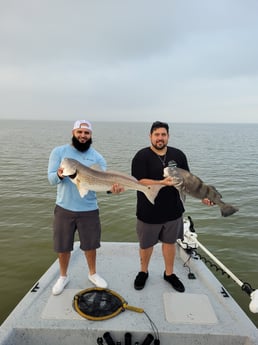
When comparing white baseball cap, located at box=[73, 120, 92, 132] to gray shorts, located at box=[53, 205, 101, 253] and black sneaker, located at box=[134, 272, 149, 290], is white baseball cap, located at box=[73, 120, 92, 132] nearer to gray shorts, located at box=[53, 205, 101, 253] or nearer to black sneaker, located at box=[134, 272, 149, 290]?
gray shorts, located at box=[53, 205, 101, 253]

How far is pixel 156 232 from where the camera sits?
488 centimetres

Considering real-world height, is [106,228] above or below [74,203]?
below

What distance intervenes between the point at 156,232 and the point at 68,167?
1.86 metres

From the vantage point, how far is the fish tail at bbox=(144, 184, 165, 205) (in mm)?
4429

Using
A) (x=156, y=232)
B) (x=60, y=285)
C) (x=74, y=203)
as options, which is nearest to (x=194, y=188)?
(x=156, y=232)

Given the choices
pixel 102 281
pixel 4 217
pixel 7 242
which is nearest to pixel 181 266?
pixel 102 281

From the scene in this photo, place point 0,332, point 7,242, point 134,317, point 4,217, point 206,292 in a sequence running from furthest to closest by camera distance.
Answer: point 4,217 → point 7,242 → point 206,292 → point 134,317 → point 0,332

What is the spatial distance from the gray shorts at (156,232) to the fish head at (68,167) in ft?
4.91

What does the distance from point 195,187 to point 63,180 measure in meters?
2.06

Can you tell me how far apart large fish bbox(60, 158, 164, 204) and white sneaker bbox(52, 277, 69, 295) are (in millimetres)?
1585

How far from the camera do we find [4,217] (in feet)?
36.4

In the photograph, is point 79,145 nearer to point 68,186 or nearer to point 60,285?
point 68,186

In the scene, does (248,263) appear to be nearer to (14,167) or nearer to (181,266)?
(181,266)

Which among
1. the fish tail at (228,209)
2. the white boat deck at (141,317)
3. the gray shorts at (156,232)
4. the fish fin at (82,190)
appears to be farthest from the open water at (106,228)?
the fish fin at (82,190)
